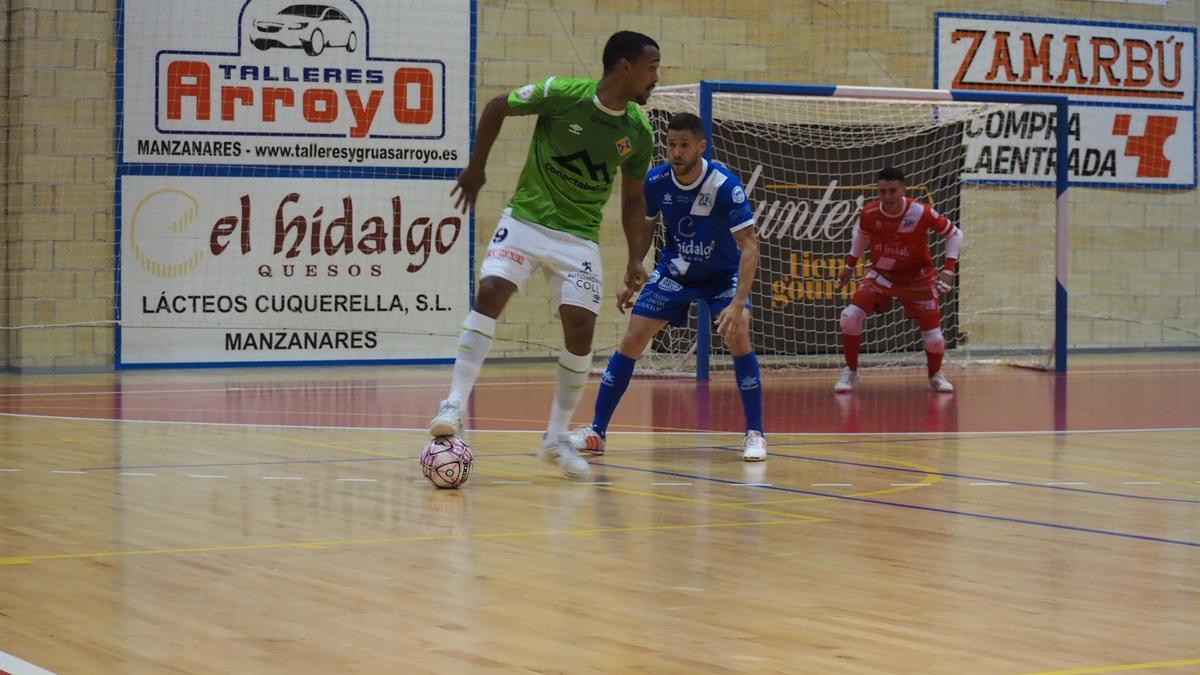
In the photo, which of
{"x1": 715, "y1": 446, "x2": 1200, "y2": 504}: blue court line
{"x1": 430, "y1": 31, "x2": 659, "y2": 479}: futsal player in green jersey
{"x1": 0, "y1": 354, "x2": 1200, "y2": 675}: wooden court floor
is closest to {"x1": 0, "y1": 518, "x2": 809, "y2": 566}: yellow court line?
{"x1": 0, "y1": 354, "x2": 1200, "y2": 675}: wooden court floor

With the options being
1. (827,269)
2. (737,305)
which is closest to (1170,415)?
(737,305)

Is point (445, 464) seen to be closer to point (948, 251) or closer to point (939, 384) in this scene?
point (939, 384)

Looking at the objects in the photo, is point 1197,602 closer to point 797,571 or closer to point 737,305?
point 797,571

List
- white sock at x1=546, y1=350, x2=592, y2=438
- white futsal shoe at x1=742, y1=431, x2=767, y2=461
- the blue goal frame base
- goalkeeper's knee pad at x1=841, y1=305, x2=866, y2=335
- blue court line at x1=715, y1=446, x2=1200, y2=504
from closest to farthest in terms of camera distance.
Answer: blue court line at x1=715, y1=446, x2=1200, y2=504 < white sock at x1=546, y1=350, x2=592, y2=438 < white futsal shoe at x1=742, y1=431, x2=767, y2=461 < goalkeeper's knee pad at x1=841, y1=305, x2=866, y2=335 < the blue goal frame base

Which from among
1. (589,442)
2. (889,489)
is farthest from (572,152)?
(889,489)

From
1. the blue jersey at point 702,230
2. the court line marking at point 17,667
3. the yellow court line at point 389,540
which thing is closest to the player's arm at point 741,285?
the blue jersey at point 702,230

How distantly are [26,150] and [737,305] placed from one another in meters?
9.45

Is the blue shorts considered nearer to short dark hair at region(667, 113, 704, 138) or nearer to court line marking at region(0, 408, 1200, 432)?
short dark hair at region(667, 113, 704, 138)

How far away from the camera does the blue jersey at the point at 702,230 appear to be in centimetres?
895

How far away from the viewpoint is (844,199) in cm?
1773

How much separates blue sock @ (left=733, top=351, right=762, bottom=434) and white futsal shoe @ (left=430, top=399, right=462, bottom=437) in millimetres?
2012

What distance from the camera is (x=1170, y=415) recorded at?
11.3 m

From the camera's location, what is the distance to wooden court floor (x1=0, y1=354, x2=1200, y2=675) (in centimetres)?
394

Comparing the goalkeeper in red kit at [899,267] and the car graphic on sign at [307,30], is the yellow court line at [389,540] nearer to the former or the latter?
the goalkeeper in red kit at [899,267]
